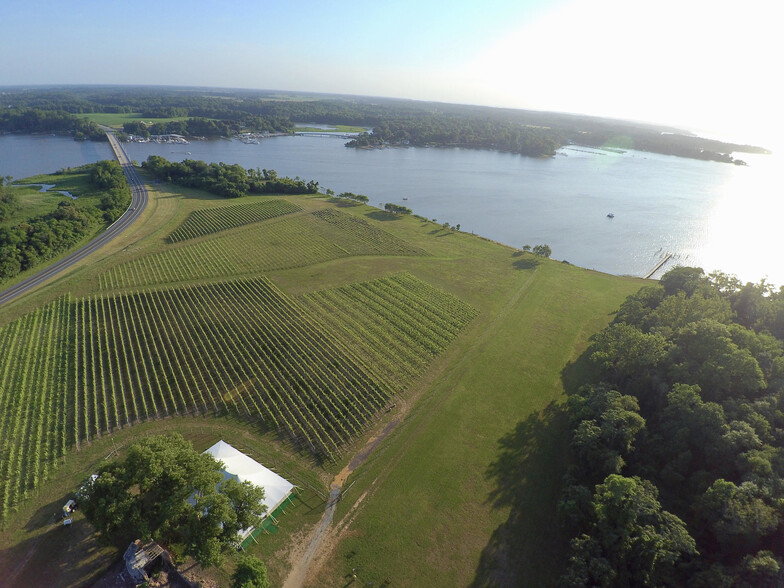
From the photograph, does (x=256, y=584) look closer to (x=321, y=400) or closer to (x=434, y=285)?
(x=321, y=400)

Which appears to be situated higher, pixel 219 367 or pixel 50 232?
pixel 50 232

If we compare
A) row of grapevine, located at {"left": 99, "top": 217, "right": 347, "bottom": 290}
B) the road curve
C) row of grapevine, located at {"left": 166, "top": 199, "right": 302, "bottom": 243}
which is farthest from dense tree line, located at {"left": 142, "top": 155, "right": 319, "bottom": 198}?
row of grapevine, located at {"left": 99, "top": 217, "right": 347, "bottom": 290}

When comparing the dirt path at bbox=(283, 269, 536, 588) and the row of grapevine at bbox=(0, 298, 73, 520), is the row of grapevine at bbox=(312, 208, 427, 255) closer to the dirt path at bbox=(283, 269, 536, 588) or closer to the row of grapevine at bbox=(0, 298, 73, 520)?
the dirt path at bbox=(283, 269, 536, 588)

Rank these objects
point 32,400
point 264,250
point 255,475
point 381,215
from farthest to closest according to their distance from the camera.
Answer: point 381,215
point 264,250
point 32,400
point 255,475

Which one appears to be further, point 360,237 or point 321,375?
point 360,237

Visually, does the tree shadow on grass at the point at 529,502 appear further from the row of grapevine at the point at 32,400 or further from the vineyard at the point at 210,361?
the row of grapevine at the point at 32,400

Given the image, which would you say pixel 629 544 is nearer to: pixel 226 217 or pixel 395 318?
pixel 395 318

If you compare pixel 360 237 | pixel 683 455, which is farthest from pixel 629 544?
pixel 360 237
